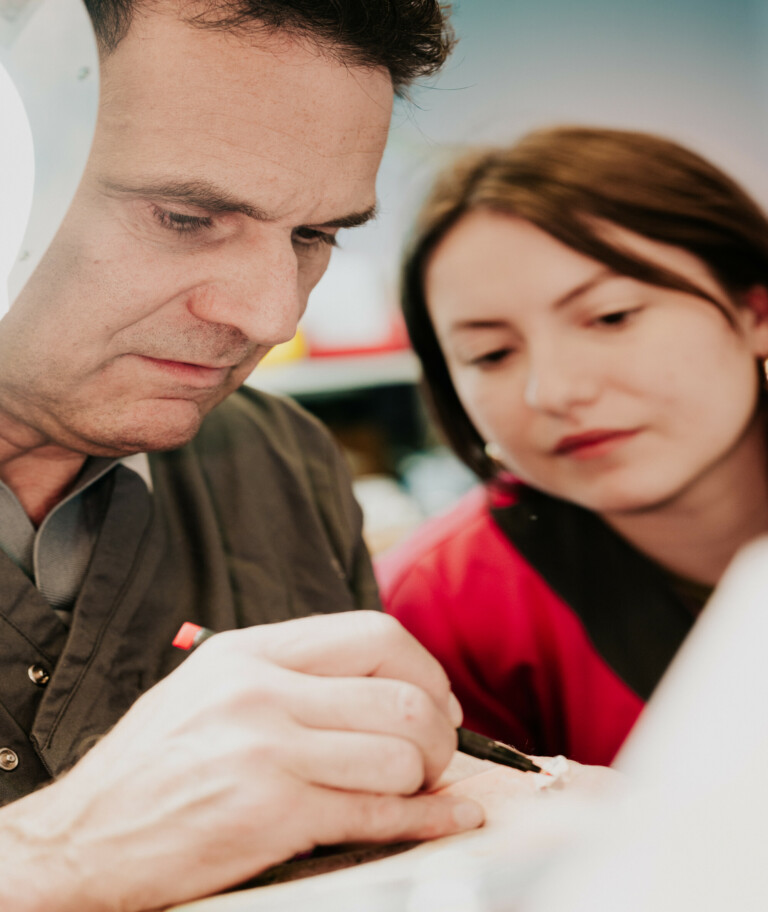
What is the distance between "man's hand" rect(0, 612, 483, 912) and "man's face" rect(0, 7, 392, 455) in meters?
0.13

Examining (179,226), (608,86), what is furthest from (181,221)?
(608,86)

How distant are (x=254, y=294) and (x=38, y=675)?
18 centimetres

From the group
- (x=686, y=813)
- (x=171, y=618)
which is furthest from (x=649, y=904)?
(x=171, y=618)

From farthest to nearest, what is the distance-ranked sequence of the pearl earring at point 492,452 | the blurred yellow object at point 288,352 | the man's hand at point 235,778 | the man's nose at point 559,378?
the blurred yellow object at point 288,352 → the pearl earring at point 492,452 → the man's nose at point 559,378 → the man's hand at point 235,778

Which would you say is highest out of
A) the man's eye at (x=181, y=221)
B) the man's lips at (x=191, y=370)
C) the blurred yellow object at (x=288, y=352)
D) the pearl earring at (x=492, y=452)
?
the man's eye at (x=181, y=221)

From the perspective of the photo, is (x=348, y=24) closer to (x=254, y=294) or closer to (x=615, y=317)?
(x=254, y=294)

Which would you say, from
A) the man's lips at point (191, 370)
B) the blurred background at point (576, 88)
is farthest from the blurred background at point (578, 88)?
the man's lips at point (191, 370)

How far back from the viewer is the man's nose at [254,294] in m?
0.35

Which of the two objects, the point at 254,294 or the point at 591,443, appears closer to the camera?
the point at 254,294

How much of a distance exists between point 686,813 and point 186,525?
306 millimetres

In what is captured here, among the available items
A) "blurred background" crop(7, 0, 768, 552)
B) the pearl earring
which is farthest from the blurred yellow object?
the pearl earring

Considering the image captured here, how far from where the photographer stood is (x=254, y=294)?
354mm

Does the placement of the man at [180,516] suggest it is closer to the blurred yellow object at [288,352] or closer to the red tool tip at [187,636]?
the red tool tip at [187,636]

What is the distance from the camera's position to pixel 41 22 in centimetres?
27
